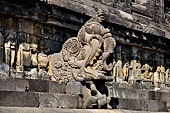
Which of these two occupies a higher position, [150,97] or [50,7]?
[50,7]

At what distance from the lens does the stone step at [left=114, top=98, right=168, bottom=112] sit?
10727mm

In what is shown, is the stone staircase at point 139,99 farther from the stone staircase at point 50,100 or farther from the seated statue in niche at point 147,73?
the seated statue in niche at point 147,73

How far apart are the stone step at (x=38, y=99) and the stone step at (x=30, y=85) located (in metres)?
0.44

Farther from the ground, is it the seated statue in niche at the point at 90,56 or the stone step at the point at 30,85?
the seated statue in niche at the point at 90,56

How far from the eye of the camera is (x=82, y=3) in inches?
513

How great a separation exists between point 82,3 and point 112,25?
1388mm

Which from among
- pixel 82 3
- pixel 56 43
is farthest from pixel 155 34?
pixel 56 43

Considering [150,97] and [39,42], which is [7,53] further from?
[150,97]

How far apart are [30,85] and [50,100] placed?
0.59 m

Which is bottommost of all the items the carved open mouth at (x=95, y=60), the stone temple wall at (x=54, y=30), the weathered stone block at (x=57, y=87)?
the weathered stone block at (x=57, y=87)

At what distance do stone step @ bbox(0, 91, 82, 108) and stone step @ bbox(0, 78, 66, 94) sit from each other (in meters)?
0.44

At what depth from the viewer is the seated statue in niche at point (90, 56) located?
10.0 meters

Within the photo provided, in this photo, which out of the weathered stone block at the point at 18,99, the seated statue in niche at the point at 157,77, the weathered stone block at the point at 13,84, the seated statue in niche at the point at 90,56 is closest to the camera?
the weathered stone block at the point at 18,99

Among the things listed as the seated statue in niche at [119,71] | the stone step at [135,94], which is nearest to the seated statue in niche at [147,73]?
the seated statue in niche at [119,71]
